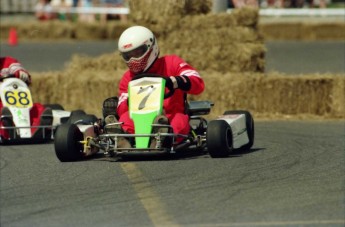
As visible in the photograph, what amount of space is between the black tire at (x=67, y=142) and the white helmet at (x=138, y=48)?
2.68ft

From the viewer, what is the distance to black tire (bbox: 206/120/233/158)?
9.43 m

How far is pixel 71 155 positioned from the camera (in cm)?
973

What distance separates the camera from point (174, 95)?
394 inches

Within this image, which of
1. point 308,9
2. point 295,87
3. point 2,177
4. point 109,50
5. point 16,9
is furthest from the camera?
point 16,9

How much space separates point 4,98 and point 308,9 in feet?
65.7

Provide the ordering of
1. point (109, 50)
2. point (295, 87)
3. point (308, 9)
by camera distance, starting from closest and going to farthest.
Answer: point (295, 87) → point (109, 50) → point (308, 9)

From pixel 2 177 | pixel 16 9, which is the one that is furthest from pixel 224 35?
pixel 16 9

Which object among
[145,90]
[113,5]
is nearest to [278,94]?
[145,90]

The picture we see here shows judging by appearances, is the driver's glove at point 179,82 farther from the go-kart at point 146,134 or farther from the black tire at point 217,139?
the black tire at point 217,139

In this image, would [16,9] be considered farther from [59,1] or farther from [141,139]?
[141,139]

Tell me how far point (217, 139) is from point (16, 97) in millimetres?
3148

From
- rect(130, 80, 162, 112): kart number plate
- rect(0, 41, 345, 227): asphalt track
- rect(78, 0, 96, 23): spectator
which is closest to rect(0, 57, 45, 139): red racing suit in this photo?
rect(0, 41, 345, 227): asphalt track

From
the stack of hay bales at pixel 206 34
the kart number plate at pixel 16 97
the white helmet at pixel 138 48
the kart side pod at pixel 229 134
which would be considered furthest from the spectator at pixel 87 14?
the white helmet at pixel 138 48

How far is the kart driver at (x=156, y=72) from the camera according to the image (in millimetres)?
9789
